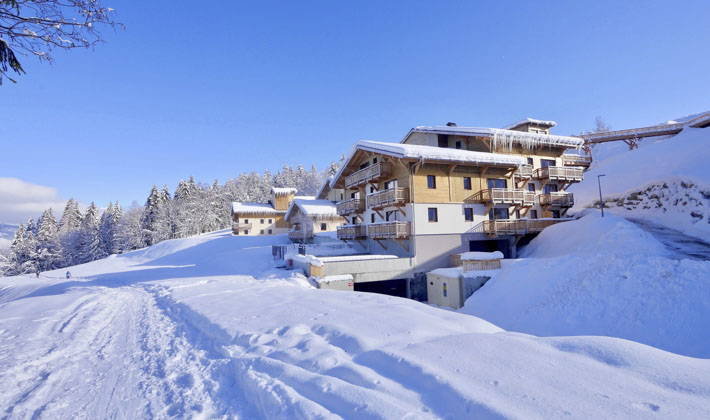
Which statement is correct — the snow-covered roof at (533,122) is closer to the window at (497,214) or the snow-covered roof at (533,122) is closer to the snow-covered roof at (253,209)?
the window at (497,214)

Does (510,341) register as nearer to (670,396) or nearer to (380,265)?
(670,396)

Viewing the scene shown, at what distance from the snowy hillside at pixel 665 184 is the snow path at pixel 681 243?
0.99 m

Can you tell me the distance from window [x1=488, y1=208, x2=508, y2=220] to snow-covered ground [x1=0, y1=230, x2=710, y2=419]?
1854 cm

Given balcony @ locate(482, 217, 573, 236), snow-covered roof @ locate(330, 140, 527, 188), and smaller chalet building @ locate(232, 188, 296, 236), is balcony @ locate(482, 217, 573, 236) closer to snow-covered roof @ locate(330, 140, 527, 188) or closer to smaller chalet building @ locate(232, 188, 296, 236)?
snow-covered roof @ locate(330, 140, 527, 188)

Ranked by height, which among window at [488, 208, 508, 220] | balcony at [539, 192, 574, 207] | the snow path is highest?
balcony at [539, 192, 574, 207]

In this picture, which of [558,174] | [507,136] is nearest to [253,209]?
[507,136]

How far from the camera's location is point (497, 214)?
84.7ft

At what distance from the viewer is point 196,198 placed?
2516 inches

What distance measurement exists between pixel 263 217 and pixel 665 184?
161 ft

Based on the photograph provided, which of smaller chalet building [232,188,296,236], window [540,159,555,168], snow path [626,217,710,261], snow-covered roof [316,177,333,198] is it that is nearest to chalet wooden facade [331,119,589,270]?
window [540,159,555,168]

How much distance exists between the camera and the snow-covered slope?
436 inches

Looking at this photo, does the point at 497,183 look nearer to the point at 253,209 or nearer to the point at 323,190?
the point at 323,190

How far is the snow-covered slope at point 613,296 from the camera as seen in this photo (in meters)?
11.1

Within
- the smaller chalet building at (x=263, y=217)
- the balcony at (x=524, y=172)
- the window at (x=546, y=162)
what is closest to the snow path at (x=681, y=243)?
the balcony at (x=524, y=172)
